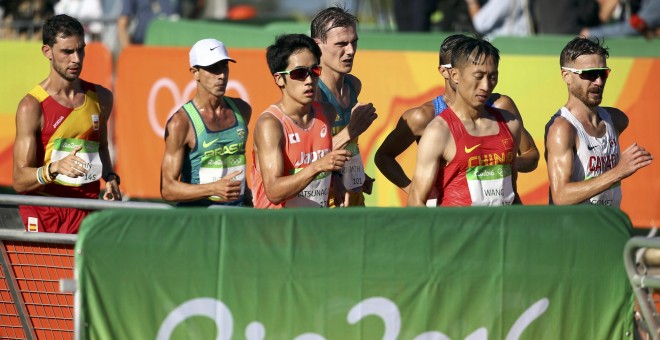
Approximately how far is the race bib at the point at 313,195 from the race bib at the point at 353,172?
75 cm

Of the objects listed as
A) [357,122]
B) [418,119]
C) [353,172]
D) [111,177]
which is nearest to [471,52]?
[357,122]

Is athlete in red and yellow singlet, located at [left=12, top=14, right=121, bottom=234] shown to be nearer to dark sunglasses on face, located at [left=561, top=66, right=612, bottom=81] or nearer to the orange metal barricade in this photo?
the orange metal barricade

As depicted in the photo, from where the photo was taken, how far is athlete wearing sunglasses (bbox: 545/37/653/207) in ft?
24.1

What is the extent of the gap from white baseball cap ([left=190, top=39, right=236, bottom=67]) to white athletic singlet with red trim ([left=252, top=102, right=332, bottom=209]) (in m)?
0.86

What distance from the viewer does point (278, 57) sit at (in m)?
7.41

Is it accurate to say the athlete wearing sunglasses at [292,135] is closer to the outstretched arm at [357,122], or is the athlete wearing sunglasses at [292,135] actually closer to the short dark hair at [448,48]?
the outstretched arm at [357,122]

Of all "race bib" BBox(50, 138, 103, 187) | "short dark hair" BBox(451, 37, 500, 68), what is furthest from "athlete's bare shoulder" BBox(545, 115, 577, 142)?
"race bib" BBox(50, 138, 103, 187)

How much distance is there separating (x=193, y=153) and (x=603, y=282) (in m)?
3.12

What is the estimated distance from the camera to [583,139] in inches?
297

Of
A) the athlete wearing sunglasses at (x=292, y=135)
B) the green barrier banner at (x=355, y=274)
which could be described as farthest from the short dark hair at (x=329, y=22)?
the green barrier banner at (x=355, y=274)

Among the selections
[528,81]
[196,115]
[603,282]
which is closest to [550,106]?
[528,81]

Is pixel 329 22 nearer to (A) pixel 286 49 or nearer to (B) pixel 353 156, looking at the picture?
(B) pixel 353 156

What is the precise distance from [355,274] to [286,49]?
196 centimetres

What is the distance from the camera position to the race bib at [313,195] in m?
7.46
